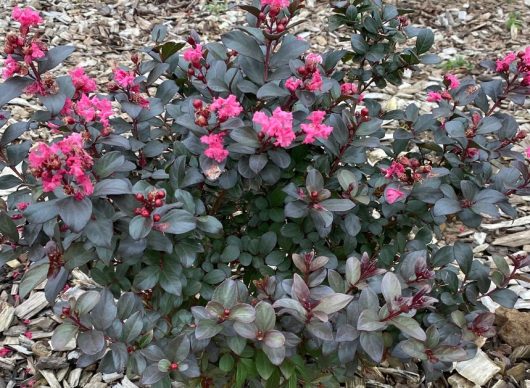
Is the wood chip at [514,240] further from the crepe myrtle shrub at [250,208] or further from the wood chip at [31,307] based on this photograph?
the wood chip at [31,307]

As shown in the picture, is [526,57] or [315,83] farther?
[526,57]

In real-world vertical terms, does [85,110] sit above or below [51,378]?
above

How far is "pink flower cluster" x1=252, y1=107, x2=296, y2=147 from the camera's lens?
4.95ft

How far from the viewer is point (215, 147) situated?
1606 millimetres

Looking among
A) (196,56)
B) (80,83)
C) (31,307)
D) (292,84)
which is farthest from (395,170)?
(31,307)

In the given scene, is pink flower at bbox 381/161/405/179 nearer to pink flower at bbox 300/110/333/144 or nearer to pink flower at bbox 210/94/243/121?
pink flower at bbox 300/110/333/144

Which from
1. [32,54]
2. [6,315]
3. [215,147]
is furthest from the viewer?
[6,315]

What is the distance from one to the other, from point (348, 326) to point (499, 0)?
465cm

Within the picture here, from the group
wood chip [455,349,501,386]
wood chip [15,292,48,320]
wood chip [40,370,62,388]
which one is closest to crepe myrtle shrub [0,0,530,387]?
wood chip [455,349,501,386]

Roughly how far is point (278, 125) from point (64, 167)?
0.57m

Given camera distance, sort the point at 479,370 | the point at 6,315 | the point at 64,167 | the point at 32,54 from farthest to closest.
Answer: the point at 6,315
the point at 479,370
the point at 32,54
the point at 64,167

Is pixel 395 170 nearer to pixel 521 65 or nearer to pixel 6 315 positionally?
pixel 521 65

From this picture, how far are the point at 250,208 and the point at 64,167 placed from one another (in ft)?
2.67

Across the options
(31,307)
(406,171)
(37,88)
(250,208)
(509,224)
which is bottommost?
(31,307)
